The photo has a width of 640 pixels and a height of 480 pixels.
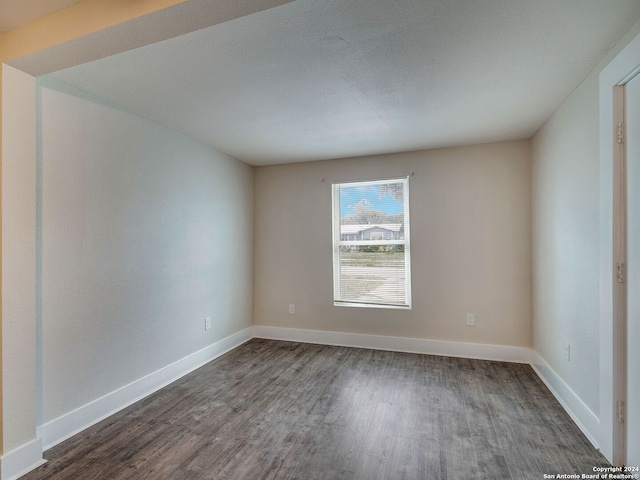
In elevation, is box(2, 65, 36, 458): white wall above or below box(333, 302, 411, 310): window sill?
above

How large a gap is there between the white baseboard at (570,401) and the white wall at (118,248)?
3250 millimetres

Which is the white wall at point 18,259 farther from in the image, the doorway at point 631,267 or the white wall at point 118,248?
the doorway at point 631,267

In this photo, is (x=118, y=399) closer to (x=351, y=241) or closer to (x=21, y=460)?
(x=21, y=460)

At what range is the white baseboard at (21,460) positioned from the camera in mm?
1663

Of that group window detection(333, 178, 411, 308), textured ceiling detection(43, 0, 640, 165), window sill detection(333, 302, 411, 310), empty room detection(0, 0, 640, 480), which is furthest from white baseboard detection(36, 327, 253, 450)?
textured ceiling detection(43, 0, 640, 165)

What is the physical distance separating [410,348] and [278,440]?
2.07m

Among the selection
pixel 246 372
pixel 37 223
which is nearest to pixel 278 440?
pixel 246 372

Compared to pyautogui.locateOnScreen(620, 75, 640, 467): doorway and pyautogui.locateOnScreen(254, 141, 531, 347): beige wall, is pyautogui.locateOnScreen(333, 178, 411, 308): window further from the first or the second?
pyautogui.locateOnScreen(620, 75, 640, 467): doorway

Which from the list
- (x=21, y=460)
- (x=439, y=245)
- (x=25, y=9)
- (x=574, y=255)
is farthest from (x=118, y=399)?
(x=574, y=255)

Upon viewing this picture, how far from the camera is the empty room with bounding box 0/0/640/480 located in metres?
1.61

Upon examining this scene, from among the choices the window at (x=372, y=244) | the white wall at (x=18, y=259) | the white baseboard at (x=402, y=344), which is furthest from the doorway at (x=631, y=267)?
the white wall at (x=18, y=259)

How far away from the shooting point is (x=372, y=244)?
3865mm

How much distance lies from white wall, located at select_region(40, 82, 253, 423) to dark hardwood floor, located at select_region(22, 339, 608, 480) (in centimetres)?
41

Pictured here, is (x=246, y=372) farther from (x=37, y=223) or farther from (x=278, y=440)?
(x=37, y=223)
